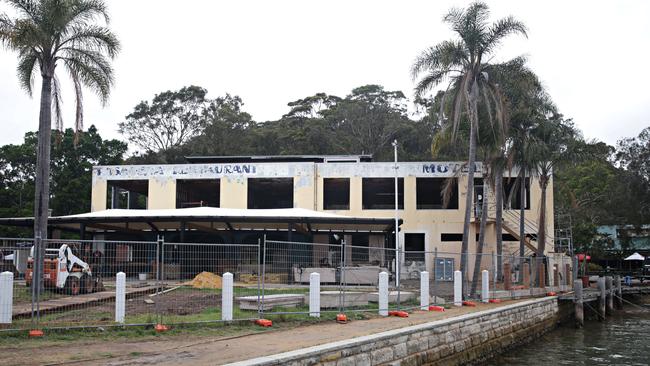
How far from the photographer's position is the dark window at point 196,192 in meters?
39.8

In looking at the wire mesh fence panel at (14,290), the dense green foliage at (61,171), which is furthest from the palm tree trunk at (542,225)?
the dense green foliage at (61,171)

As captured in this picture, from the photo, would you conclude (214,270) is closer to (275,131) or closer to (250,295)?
(250,295)

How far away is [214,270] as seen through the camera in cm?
1521

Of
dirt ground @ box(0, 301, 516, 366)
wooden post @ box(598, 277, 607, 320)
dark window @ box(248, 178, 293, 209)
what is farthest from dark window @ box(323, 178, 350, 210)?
dirt ground @ box(0, 301, 516, 366)

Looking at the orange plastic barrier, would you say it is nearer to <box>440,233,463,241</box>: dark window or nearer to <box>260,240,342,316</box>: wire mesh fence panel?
<box>260,240,342,316</box>: wire mesh fence panel

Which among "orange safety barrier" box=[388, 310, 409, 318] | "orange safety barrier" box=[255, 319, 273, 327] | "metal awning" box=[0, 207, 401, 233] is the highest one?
"metal awning" box=[0, 207, 401, 233]

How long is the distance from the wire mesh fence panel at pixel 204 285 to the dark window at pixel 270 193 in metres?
23.3

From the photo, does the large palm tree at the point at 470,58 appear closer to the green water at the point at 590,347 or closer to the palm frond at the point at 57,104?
the green water at the point at 590,347

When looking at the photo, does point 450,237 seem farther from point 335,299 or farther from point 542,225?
point 335,299

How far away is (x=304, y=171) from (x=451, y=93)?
13.3m

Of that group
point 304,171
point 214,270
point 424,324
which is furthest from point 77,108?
point 304,171

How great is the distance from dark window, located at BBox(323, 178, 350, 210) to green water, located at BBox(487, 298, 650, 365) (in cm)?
1645

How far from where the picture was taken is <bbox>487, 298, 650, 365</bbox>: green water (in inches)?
746

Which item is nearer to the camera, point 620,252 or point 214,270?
point 214,270
